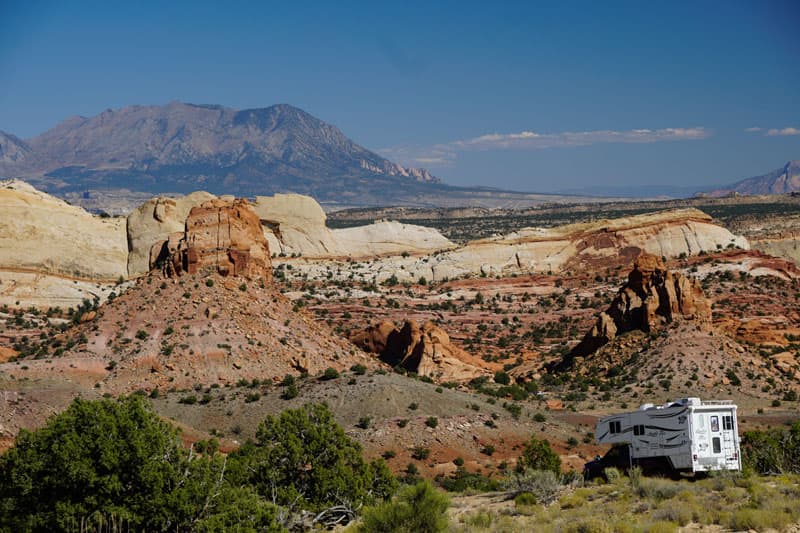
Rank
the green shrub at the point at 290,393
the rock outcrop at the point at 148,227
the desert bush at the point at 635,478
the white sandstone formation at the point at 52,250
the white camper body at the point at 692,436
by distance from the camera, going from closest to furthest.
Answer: the desert bush at the point at 635,478 < the white camper body at the point at 692,436 < the green shrub at the point at 290,393 < the white sandstone formation at the point at 52,250 < the rock outcrop at the point at 148,227

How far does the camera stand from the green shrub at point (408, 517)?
62.5ft

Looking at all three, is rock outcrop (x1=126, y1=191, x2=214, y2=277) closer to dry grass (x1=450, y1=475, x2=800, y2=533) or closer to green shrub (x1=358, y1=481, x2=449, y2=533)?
dry grass (x1=450, y1=475, x2=800, y2=533)

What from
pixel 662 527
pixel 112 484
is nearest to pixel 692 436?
pixel 662 527

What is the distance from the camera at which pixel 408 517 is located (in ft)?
62.8

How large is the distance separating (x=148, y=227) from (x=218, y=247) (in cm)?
3006

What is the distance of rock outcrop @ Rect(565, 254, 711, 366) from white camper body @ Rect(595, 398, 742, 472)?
80.5 ft

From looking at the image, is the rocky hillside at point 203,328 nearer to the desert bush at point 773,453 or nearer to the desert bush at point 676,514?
the desert bush at point 773,453

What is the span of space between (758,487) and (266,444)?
9.54 m

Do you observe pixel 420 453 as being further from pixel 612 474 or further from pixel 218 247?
pixel 218 247

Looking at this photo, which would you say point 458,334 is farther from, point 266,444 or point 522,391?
point 266,444

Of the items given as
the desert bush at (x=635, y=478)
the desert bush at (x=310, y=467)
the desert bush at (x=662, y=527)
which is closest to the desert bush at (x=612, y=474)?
the desert bush at (x=635, y=478)

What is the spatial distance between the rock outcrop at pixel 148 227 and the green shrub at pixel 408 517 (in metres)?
52.2

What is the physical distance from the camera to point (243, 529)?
18016 mm

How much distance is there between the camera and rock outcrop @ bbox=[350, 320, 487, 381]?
4747cm
